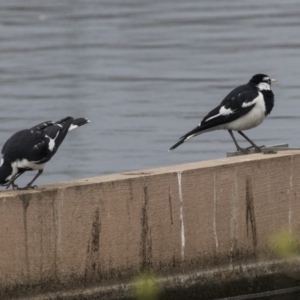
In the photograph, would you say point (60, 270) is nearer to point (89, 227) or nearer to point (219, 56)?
point (89, 227)

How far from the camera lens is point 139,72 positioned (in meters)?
21.4

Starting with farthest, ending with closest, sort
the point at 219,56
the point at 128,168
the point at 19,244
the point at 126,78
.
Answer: the point at 219,56, the point at 126,78, the point at 128,168, the point at 19,244

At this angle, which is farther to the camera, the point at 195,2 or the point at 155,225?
the point at 195,2

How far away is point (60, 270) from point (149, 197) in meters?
0.81

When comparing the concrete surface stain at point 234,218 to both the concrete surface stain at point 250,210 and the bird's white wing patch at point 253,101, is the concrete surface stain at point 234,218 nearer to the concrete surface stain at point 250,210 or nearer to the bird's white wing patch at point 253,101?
the concrete surface stain at point 250,210

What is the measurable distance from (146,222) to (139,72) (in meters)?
13.8

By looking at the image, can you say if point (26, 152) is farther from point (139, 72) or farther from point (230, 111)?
point (139, 72)

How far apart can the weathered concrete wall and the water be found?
4.91m

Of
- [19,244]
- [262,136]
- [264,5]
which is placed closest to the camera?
[19,244]

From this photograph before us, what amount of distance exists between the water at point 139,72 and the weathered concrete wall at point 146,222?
4.91 metres

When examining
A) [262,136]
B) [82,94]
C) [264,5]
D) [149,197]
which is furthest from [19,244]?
[264,5]

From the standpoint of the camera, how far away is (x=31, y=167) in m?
7.95

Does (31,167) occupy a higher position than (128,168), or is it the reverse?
(31,167)

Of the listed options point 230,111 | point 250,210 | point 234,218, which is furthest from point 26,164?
point 230,111
